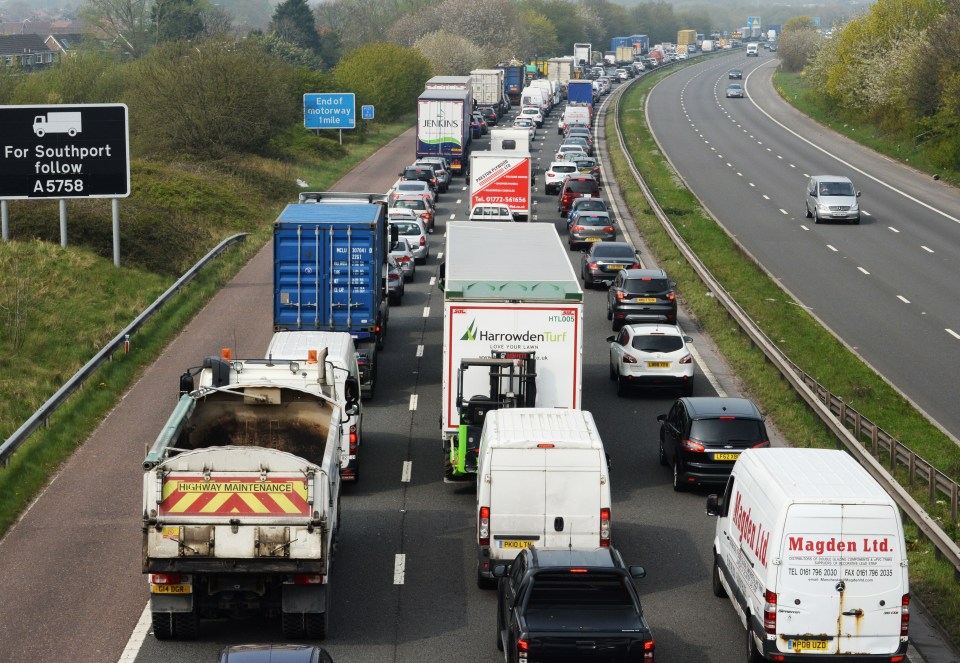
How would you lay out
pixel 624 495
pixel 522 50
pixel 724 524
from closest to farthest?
pixel 724 524 → pixel 624 495 → pixel 522 50

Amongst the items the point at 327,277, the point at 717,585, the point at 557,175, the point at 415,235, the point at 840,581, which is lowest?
the point at 717,585

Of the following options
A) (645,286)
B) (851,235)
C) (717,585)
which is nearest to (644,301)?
(645,286)

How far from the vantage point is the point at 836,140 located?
3447 inches

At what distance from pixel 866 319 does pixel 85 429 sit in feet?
67.7

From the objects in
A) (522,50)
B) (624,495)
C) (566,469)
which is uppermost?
(522,50)

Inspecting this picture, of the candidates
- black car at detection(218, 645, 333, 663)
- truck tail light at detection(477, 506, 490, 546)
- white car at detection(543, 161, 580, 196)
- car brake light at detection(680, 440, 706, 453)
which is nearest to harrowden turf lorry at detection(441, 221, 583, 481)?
car brake light at detection(680, 440, 706, 453)

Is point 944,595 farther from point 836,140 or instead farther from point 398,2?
point 398,2

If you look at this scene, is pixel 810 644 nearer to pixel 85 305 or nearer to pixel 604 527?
pixel 604 527

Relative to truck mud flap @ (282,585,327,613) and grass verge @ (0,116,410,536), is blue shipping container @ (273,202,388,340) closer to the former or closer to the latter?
grass verge @ (0,116,410,536)

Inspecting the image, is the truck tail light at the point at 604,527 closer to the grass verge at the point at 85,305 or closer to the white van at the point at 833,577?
the white van at the point at 833,577

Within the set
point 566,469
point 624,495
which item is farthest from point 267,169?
point 566,469

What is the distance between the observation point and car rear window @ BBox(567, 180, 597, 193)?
181ft

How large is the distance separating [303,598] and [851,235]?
132 feet

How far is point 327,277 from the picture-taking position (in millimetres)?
28500
